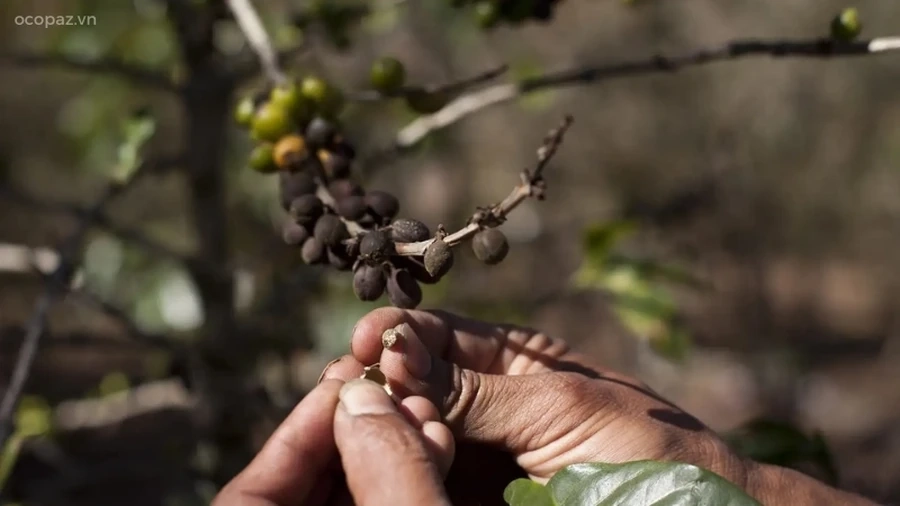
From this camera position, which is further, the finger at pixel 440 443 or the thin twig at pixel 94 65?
the thin twig at pixel 94 65

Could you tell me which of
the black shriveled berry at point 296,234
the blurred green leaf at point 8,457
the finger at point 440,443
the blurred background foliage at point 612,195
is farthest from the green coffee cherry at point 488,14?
the blurred background foliage at point 612,195

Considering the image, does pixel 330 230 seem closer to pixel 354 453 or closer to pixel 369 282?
pixel 369 282

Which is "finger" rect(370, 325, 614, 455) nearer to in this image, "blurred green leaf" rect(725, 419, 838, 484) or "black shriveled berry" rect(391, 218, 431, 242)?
"black shriveled berry" rect(391, 218, 431, 242)

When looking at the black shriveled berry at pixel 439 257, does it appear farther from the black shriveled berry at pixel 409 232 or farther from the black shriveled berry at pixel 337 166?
the black shriveled berry at pixel 337 166

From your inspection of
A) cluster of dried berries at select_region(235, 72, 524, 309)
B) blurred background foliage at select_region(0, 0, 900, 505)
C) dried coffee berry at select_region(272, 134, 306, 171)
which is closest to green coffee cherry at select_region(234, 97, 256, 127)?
cluster of dried berries at select_region(235, 72, 524, 309)

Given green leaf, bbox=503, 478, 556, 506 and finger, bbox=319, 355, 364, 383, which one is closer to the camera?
green leaf, bbox=503, 478, 556, 506

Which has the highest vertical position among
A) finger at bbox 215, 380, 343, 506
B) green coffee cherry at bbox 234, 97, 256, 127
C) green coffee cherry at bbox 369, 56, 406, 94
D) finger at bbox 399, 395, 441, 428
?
green coffee cherry at bbox 369, 56, 406, 94

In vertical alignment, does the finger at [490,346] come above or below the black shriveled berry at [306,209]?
below
